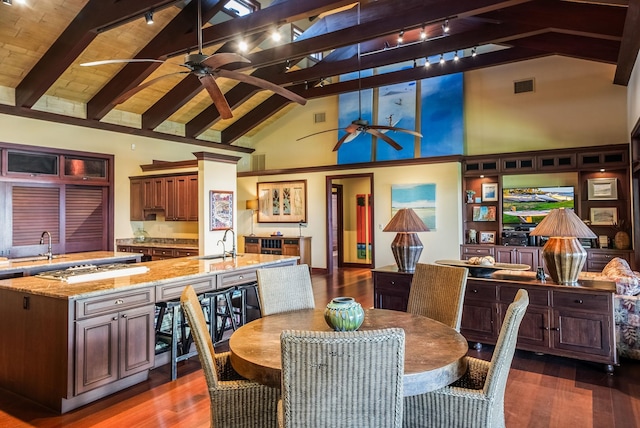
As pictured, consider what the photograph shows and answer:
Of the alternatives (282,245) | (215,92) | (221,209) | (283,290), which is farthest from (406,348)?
(282,245)

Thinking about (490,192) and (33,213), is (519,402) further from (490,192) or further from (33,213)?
(33,213)

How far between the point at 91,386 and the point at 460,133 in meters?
7.50

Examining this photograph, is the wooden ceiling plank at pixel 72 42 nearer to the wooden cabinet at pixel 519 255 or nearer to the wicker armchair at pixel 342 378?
the wicker armchair at pixel 342 378

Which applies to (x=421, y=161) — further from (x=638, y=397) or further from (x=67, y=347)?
(x=67, y=347)

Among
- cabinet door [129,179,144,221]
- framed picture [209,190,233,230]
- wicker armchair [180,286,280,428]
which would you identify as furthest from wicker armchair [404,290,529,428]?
cabinet door [129,179,144,221]

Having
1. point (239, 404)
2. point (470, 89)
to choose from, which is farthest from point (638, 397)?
point (470, 89)

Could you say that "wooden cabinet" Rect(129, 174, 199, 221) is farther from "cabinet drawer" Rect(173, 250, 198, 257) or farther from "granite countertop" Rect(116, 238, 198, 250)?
"cabinet drawer" Rect(173, 250, 198, 257)

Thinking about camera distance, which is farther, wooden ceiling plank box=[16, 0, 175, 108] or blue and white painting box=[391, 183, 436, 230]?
blue and white painting box=[391, 183, 436, 230]

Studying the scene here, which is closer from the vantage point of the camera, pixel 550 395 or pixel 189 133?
pixel 550 395

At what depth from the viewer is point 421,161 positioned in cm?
834

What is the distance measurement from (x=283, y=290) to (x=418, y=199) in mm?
6094

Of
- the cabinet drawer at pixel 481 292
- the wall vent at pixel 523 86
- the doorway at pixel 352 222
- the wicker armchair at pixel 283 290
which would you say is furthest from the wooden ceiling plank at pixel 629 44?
the doorway at pixel 352 222

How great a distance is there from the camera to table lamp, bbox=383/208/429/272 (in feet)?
14.1

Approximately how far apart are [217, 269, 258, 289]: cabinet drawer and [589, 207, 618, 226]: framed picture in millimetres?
6180
